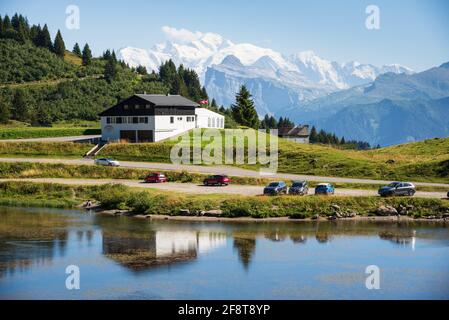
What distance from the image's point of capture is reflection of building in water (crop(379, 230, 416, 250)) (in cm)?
5301

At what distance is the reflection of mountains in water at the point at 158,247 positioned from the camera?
46.5 meters

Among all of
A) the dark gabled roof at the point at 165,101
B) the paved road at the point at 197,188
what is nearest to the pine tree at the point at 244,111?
the dark gabled roof at the point at 165,101

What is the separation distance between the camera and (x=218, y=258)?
47.1 m

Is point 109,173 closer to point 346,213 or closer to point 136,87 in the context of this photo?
point 346,213

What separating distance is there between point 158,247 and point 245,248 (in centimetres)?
670

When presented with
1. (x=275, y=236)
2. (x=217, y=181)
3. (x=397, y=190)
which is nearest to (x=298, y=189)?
(x=397, y=190)

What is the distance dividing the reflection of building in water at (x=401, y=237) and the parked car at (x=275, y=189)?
1467 cm

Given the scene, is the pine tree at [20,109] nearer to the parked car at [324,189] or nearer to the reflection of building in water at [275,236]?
the parked car at [324,189]

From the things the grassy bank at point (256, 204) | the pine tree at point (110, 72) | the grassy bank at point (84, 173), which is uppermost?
the pine tree at point (110, 72)

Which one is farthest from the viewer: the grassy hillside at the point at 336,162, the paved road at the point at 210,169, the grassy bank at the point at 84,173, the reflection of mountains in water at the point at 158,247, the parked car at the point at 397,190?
the grassy hillside at the point at 336,162

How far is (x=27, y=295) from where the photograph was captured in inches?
1495

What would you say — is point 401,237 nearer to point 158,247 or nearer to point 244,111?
point 158,247

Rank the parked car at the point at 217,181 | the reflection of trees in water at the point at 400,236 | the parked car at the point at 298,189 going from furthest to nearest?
the parked car at the point at 217,181, the parked car at the point at 298,189, the reflection of trees in water at the point at 400,236

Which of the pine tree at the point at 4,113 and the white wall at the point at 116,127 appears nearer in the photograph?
the white wall at the point at 116,127
